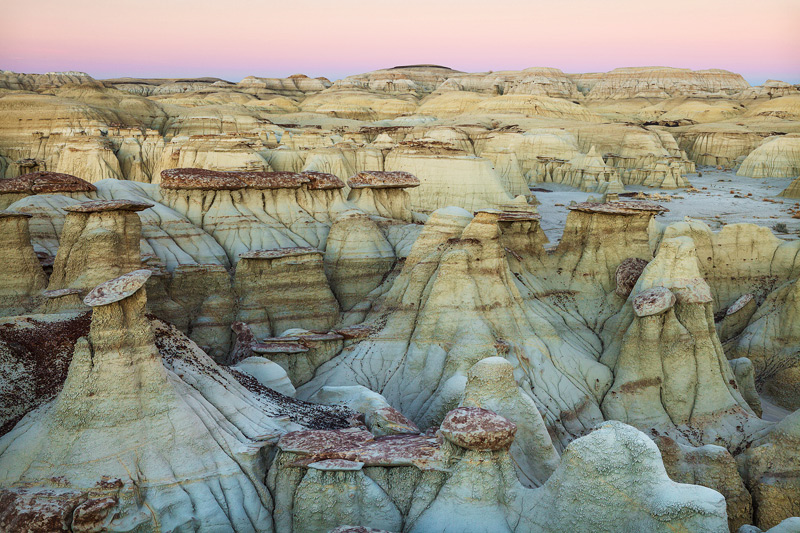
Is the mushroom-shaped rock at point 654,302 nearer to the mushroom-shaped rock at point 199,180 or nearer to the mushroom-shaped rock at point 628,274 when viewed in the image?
the mushroom-shaped rock at point 628,274

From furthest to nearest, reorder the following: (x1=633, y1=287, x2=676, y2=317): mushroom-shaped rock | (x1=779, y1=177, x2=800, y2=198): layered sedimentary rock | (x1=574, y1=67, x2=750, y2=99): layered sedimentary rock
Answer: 1. (x1=574, y1=67, x2=750, y2=99): layered sedimentary rock
2. (x1=779, y1=177, x2=800, y2=198): layered sedimentary rock
3. (x1=633, y1=287, x2=676, y2=317): mushroom-shaped rock

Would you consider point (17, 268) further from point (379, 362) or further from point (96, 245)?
point (379, 362)

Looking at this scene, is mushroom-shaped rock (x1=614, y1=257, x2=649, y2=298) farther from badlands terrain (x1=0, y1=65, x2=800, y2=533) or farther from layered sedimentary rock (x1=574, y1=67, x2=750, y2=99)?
layered sedimentary rock (x1=574, y1=67, x2=750, y2=99)

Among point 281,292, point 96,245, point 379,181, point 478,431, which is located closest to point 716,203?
point 379,181

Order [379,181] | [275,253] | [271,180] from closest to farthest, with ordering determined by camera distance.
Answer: [275,253], [271,180], [379,181]

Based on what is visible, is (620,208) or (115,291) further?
(620,208)

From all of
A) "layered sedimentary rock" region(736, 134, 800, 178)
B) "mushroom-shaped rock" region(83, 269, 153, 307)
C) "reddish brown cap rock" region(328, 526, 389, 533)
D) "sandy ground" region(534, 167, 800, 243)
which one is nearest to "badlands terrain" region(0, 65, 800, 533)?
"mushroom-shaped rock" region(83, 269, 153, 307)

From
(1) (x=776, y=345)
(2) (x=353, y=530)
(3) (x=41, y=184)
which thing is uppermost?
(3) (x=41, y=184)

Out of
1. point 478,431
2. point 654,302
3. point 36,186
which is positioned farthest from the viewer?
point 36,186
